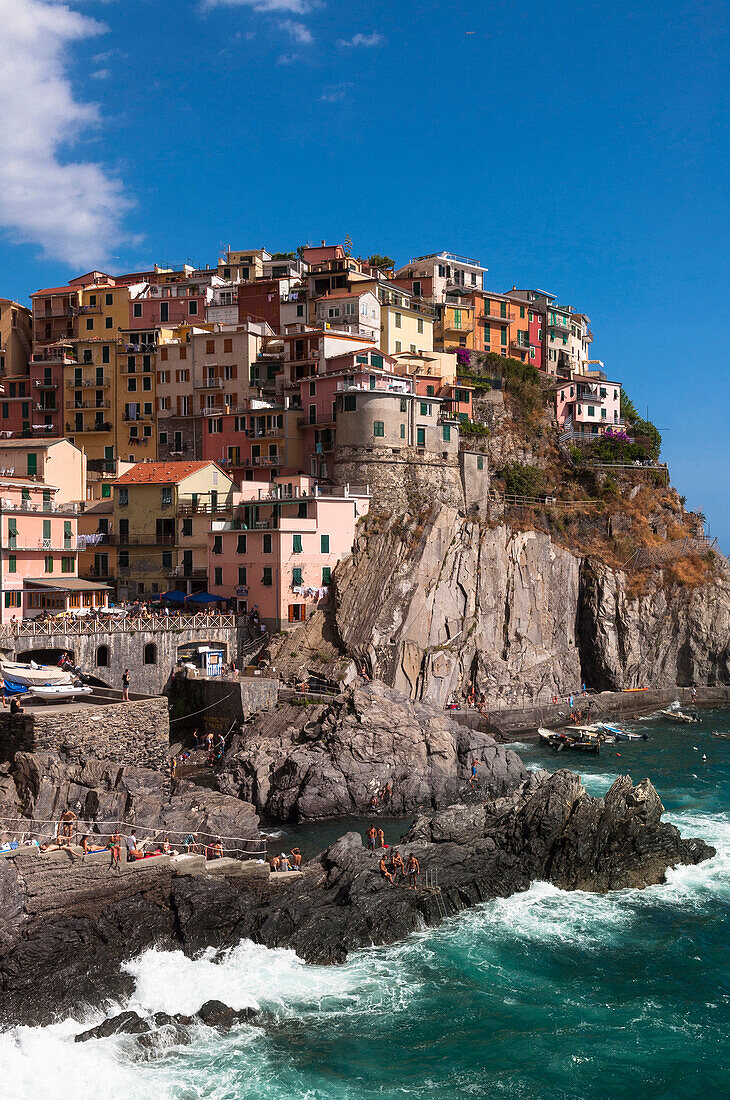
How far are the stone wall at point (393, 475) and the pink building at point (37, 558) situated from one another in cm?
1838

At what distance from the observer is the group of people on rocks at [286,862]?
3338 cm

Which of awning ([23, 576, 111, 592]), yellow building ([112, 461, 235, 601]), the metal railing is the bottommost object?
the metal railing

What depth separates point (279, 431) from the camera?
6919 cm

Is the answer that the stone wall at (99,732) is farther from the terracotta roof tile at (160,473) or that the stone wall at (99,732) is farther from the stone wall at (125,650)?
the terracotta roof tile at (160,473)

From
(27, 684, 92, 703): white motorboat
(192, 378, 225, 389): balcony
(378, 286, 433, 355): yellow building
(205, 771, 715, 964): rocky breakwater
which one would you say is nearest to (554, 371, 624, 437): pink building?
(378, 286, 433, 355): yellow building

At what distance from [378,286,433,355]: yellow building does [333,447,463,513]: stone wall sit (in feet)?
38.5

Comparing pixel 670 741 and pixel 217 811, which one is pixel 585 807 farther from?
pixel 670 741

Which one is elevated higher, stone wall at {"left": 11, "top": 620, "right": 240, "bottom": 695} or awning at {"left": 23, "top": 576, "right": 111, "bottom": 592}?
awning at {"left": 23, "top": 576, "right": 111, "bottom": 592}

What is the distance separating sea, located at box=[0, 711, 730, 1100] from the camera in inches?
904

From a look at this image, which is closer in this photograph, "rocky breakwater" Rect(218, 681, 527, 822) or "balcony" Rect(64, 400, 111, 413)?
"rocky breakwater" Rect(218, 681, 527, 822)

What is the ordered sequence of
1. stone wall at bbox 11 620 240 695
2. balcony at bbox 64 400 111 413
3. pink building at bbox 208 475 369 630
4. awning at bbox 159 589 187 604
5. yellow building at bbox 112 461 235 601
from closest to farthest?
stone wall at bbox 11 620 240 695 < pink building at bbox 208 475 369 630 < awning at bbox 159 589 187 604 < yellow building at bbox 112 461 235 601 < balcony at bbox 64 400 111 413

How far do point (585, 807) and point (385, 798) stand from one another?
1015 centimetres

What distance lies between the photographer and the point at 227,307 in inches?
3110

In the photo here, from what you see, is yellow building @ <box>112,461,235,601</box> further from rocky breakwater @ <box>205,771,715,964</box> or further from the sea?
the sea
